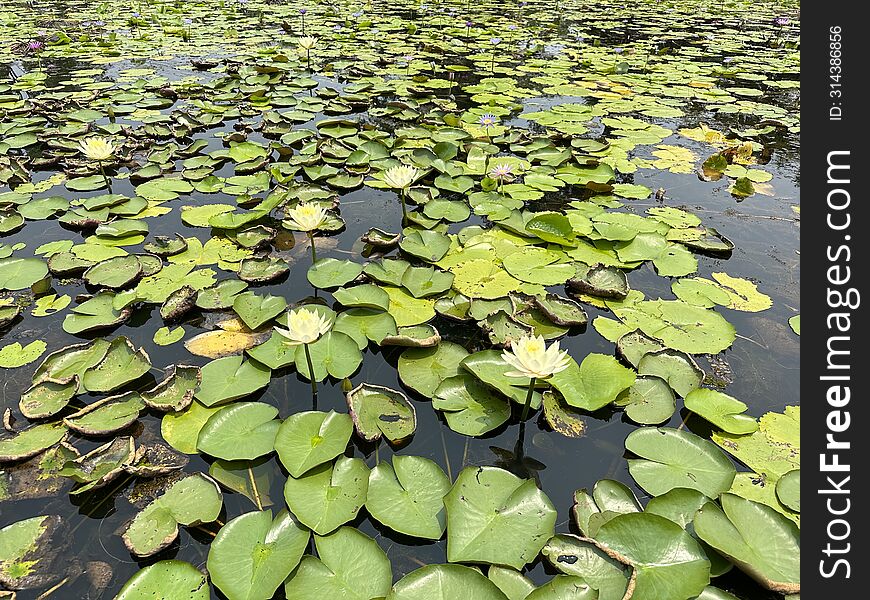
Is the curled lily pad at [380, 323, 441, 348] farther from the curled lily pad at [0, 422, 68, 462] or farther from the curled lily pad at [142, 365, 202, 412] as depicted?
the curled lily pad at [0, 422, 68, 462]

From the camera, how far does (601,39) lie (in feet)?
33.9

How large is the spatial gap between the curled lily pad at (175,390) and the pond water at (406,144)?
0.39 ft

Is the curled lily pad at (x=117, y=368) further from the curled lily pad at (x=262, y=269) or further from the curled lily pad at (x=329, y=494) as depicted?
the curled lily pad at (x=329, y=494)

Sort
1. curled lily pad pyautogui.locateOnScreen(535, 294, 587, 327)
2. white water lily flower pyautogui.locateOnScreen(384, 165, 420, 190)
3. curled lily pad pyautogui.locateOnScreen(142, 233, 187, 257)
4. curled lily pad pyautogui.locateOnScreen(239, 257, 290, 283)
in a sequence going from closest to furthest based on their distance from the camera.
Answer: curled lily pad pyautogui.locateOnScreen(535, 294, 587, 327)
curled lily pad pyautogui.locateOnScreen(239, 257, 290, 283)
curled lily pad pyautogui.locateOnScreen(142, 233, 187, 257)
white water lily flower pyautogui.locateOnScreen(384, 165, 420, 190)

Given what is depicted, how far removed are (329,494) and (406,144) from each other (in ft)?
12.7

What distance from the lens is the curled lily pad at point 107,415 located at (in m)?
2.07

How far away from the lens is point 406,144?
4.96 m

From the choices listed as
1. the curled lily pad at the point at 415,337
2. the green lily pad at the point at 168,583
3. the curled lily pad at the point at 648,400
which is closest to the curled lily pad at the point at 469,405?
the curled lily pad at the point at 415,337

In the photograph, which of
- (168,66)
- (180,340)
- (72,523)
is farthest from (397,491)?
(168,66)

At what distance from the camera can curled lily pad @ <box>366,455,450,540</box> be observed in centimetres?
174

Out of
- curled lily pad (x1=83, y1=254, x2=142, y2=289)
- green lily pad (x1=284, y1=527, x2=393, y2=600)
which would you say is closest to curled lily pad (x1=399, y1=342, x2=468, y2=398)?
green lily pad (x1=284, y1=527, x2=393, y2=600)

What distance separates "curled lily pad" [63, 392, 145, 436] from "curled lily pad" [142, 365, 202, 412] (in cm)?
7

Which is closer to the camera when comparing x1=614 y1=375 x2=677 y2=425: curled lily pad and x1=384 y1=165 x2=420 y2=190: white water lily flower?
x1=614 y1=375 x2=677 y2=425: curled lily pad

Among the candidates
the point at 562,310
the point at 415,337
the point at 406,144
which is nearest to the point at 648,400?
the point at 562,310
